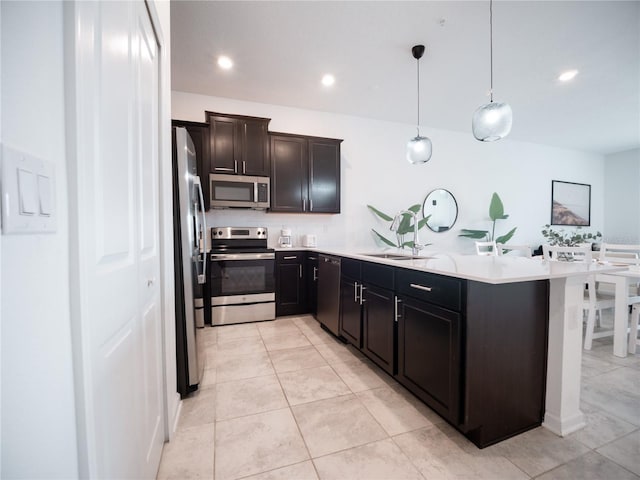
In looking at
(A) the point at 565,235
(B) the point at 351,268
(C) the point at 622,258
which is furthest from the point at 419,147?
(A) the point at 565,235

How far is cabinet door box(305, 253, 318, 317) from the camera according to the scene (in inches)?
139

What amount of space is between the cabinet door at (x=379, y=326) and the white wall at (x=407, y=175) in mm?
2177

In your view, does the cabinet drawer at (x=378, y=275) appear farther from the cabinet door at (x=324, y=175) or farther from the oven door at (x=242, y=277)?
the cabinet door at (x=324, y=175)

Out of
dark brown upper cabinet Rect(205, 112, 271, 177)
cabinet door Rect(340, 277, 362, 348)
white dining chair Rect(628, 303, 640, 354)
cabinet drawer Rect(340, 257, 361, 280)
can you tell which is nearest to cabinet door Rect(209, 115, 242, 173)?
dark brown upper cabinet Rect(205, 112, 271, 177)

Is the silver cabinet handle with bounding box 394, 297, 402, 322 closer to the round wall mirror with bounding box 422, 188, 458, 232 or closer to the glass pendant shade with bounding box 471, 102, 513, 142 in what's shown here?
the glass pendant shade with bounding box 471, 102, 513, 142

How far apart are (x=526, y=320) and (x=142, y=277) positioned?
1.99m

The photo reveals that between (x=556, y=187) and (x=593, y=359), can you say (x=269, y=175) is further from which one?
(x=556, y=187)

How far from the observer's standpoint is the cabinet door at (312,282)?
11.6 ft

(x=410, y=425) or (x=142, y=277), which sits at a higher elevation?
(x=142, y=277)

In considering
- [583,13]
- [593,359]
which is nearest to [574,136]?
[583,13]

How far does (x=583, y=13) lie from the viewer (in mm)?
2346

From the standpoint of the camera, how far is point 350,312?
8.41ft

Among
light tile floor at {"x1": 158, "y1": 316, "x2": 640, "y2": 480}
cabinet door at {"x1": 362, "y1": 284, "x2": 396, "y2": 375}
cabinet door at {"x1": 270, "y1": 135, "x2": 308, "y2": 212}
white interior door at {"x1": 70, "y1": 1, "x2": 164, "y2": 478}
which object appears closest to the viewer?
white interior door at {"x1": 70, "y1": 1, "x2": 164, "y2": 478}

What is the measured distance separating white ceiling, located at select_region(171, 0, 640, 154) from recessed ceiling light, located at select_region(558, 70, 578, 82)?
80 mm
